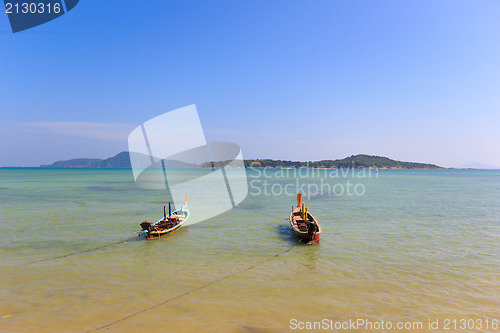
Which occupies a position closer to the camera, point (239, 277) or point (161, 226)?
point (239, 277)

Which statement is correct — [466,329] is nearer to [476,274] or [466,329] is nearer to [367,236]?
[476,274]

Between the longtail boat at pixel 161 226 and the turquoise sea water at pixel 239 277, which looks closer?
the turquoise sea water at pixel 239 277

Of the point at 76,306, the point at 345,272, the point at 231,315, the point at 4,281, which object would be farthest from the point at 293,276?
the point at 4,281

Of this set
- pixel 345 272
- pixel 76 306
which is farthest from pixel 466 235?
pixel 76 306

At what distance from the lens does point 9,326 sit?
10.7 meters

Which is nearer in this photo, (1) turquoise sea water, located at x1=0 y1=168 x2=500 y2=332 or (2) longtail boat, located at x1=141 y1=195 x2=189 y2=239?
(1) turquoise sea water, located at x1=0 y1=168 x2=500 y2=332

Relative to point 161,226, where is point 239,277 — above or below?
below

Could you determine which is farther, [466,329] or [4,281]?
[4,281]

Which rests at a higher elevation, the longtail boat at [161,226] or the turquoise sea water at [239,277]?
the longtail boat at [161,226]

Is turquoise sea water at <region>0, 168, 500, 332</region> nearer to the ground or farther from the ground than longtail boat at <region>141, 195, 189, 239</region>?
nearer to the ground

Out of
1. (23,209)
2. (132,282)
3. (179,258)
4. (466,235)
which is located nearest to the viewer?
(132,282)

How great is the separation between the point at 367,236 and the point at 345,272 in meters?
9.95

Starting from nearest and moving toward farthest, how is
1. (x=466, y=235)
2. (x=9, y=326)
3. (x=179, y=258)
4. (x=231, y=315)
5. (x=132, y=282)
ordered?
1. (x=9, y=326)
2. (x=231, y=315)
3. (x=132, y=282)
4. (x=179, y=258)
5. (x=466, y=235)

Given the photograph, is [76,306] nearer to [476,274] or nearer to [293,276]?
[293,276]
